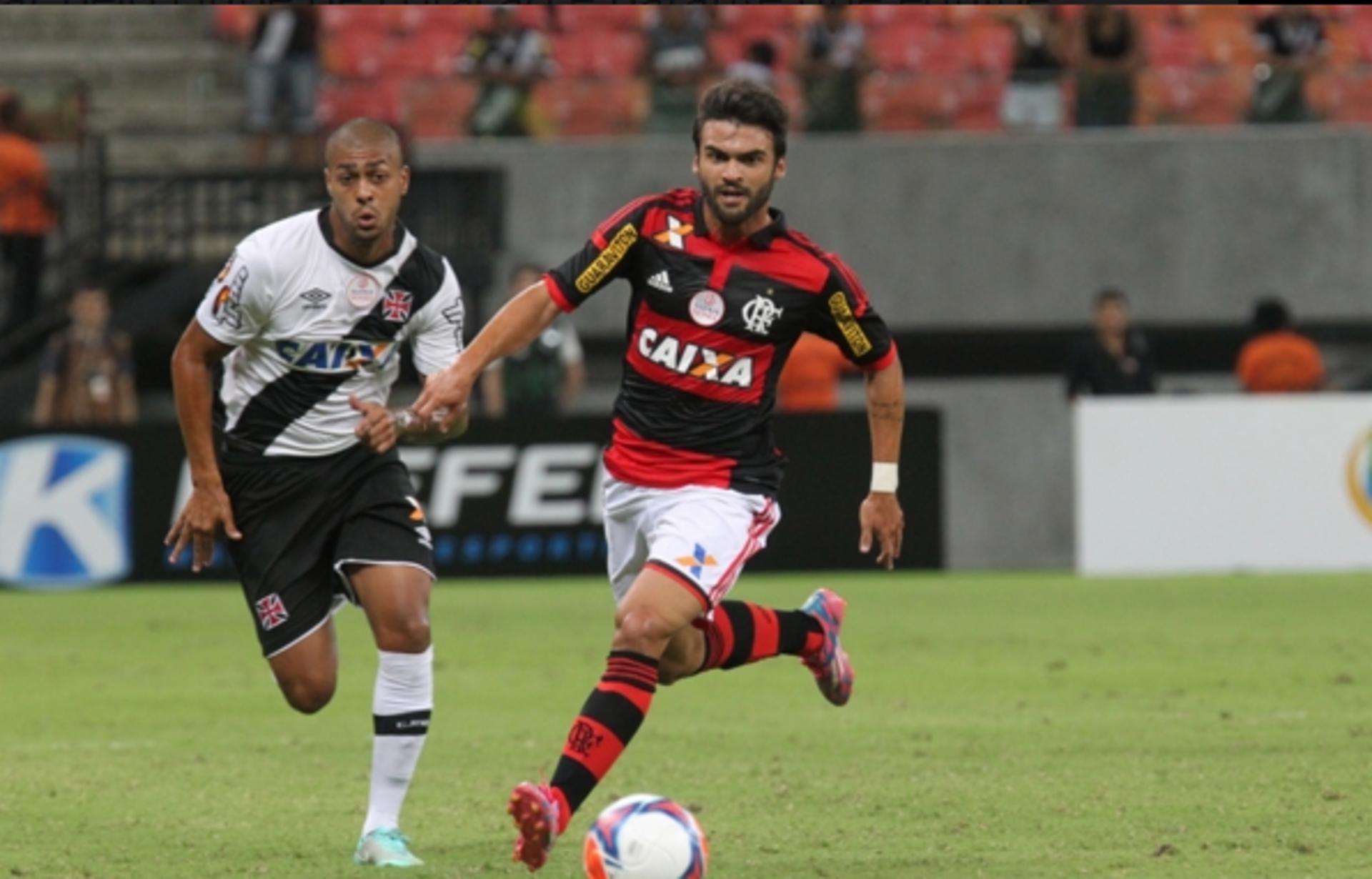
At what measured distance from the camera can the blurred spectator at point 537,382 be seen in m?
18.8

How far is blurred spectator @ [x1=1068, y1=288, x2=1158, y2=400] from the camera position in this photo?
18938 mm

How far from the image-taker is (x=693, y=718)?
10695 mm

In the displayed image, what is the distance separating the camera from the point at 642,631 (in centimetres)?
670

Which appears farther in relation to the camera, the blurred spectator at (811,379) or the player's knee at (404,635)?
the blurred spectator at (811,379)

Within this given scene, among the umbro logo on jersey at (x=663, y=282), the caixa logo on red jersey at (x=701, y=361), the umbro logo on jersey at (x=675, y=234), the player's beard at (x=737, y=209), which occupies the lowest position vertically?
the caixa logo on red jersey at (x=701, y=361)

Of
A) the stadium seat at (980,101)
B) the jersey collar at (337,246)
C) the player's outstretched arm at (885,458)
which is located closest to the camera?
the player's outstretched arm at (885,458)

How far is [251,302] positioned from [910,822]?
256cm

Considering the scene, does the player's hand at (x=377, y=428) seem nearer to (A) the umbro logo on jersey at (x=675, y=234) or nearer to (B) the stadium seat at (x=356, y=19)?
(A) the umbro logo on jersey at (x=675, y=234)

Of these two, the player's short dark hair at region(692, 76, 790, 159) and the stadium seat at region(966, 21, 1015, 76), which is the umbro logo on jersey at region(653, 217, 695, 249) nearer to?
the player's short dark hair at region(692, 76, 790, 159)

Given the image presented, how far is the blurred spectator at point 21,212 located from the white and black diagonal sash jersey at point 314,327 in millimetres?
13014

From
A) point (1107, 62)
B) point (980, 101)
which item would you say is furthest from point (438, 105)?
point (1107, 62)

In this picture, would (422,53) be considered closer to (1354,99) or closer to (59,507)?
(59,507)

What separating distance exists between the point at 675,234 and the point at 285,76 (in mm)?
14134

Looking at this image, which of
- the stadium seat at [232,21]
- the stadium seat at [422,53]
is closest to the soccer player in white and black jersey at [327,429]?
the stadium seat at [422,53]
